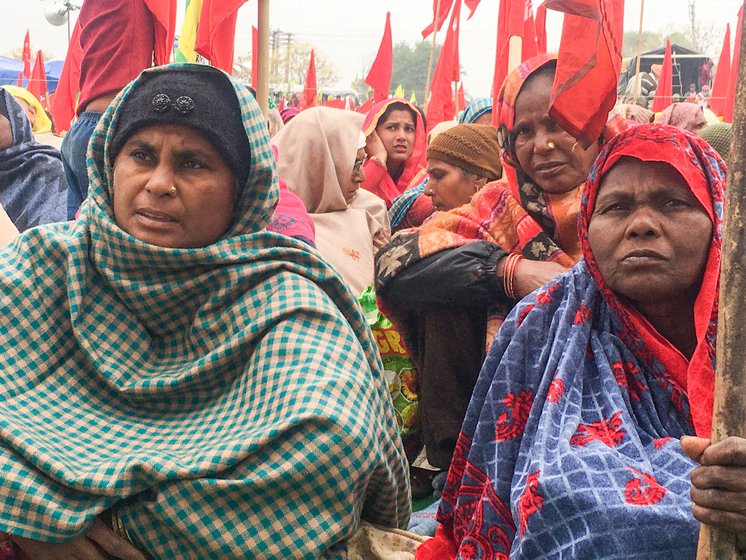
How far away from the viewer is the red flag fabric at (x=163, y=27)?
14.5ft

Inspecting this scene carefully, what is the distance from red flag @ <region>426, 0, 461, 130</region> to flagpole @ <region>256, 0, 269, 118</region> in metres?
6.24

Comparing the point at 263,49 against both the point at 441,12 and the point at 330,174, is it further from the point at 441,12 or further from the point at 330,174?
the point at 441,12

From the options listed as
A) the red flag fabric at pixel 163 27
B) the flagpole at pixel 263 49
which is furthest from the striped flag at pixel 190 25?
the flagpole at pixel 263 49

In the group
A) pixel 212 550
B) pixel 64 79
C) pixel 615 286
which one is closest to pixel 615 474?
pixel 615 286

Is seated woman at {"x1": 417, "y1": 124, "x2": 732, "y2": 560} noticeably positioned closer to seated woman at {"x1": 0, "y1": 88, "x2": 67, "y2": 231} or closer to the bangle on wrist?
the bangle on wrist

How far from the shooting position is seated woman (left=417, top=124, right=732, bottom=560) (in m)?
1.81

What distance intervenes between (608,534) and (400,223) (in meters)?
3.66

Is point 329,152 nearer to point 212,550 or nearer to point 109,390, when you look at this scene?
point 109,390

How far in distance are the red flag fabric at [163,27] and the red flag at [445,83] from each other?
517 centimetres

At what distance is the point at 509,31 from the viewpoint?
6.25 m

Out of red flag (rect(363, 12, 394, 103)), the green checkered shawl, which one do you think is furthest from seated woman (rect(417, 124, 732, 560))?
red flag (rect(363, 12, 394, 103))

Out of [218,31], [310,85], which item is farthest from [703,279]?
[310,85]

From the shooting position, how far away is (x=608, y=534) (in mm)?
1756

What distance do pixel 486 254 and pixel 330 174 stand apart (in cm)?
188
